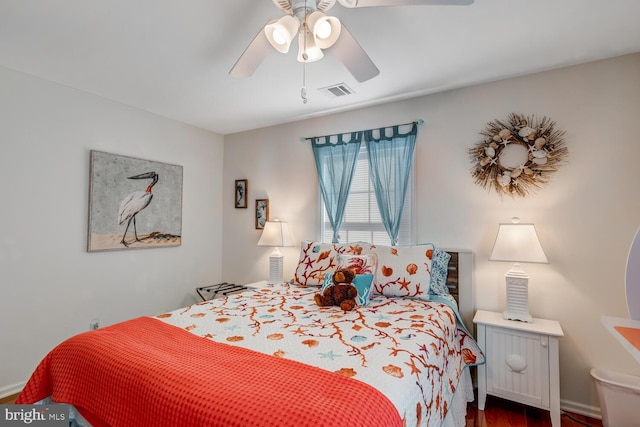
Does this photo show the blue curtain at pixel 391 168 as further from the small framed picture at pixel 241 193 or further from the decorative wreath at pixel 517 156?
the small framed picture at pixel 241 193

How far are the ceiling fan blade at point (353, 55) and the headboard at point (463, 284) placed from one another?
1.60 metres

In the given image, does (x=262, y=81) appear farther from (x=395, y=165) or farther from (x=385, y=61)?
(x=395, y=165)

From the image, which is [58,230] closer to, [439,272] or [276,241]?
[276,241]

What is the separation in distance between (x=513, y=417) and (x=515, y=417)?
0.05ft

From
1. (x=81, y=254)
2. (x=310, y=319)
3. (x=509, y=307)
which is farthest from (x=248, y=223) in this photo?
(x=509, y=307)

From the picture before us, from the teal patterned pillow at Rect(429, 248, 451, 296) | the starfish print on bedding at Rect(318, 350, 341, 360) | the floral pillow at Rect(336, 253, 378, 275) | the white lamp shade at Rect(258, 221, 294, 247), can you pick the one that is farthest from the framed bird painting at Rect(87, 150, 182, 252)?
the teal patterned pillow at Rect(429, 248, 451, 296)

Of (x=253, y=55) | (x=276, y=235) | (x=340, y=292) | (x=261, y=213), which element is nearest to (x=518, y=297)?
(x=340, y=292)

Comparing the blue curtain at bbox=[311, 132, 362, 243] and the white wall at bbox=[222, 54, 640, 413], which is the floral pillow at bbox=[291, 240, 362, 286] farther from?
the white wall at bbox=[222, 54, 640, 413]

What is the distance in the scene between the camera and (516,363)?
204 cm

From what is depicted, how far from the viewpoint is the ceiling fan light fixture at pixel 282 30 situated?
144 centimetres

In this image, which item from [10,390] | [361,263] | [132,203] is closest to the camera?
[10,390]

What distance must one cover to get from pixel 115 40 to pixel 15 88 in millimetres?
1106

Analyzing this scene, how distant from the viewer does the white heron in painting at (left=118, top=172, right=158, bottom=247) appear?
3.00 m

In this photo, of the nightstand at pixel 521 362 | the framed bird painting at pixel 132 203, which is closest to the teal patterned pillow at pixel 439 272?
the nightstand at pixel 521 362
